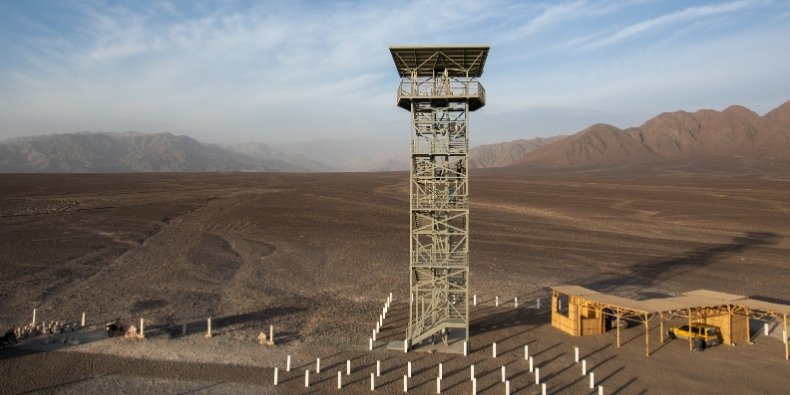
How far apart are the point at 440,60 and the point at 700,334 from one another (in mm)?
15341

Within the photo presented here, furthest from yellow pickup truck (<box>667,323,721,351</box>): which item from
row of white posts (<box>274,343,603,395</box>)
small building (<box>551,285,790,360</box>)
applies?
row of white posts (<box>274,343,603,395</box>)

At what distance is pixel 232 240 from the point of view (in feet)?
145

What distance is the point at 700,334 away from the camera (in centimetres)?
2006

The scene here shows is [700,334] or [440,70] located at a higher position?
[440,70]

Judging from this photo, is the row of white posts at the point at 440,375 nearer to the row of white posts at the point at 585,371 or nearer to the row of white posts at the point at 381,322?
the row of white posts at the point at 585,371

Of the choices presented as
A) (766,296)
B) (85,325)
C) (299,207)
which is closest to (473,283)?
(766,296)

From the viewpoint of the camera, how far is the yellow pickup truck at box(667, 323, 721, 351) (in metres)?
19.7

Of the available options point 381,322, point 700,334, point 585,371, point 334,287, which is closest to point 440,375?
point 585,371

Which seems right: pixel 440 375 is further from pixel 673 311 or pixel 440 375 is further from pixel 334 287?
pixel 334 287

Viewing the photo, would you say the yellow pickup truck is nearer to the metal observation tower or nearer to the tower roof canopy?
the metal observation tower

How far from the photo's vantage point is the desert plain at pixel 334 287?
16938 millimetres

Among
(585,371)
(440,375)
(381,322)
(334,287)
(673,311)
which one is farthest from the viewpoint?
(334,287)

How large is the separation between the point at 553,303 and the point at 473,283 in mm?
8055

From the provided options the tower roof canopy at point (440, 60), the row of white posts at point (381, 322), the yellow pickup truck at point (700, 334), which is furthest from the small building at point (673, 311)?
the tower roof canopy at point (440, 60)
